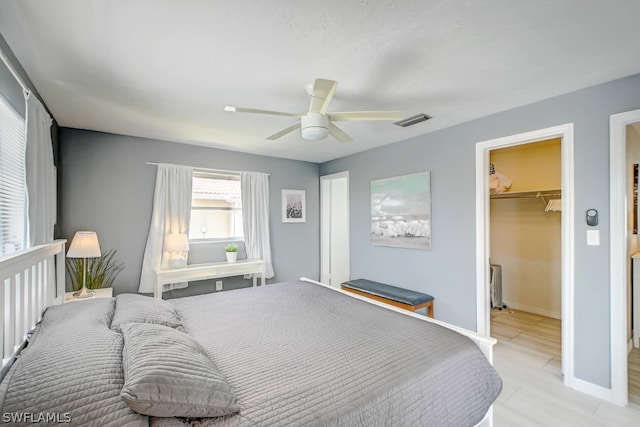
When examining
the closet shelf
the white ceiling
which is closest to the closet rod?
the closet shelf

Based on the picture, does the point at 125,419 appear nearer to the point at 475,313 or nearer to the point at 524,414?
the point at 524,414

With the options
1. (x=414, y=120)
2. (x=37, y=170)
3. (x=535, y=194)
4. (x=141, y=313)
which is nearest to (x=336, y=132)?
(x=414, y=120)

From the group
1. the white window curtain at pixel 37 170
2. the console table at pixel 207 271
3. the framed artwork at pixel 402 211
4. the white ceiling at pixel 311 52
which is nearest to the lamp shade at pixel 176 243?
the console table at pixel 207 271

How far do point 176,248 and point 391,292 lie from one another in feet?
9.06

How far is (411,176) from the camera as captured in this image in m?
3.74

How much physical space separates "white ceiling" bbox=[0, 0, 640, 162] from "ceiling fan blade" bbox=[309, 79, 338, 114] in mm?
265

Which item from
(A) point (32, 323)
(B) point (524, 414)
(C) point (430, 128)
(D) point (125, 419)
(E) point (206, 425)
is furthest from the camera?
(C) point (430, 128)

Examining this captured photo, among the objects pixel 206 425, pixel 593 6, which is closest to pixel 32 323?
pixel 206 425

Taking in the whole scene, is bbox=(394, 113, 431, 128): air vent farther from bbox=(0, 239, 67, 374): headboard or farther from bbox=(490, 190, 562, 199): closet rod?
bbox=(0, 239, 67, 374): headboard

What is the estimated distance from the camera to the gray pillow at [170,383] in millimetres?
929

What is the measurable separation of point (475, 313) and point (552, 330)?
1.30 metres

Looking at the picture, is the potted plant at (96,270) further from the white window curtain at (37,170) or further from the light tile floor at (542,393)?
the light tile floor at (542,393)

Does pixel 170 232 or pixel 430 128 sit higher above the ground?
pixel 430 128

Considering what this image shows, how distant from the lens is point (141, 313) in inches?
66.1
